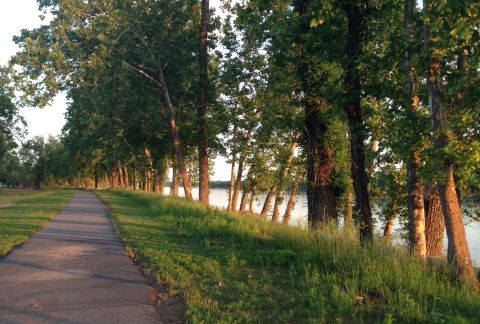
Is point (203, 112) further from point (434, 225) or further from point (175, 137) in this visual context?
point (434, 225)

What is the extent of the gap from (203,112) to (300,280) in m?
16.2

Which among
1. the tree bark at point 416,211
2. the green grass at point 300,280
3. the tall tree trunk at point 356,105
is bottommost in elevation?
the green grass at point 300,280

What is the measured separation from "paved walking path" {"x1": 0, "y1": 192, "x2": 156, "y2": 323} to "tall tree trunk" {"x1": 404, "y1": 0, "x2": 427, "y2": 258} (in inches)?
187

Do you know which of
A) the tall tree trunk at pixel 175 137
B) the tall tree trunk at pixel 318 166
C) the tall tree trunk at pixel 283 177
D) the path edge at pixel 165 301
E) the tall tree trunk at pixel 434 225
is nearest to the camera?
the path edge at pixel 165 301

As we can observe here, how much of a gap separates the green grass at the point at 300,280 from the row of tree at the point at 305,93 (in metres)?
0.97

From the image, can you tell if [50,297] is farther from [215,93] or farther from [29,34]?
[29,34]

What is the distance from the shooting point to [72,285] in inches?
278

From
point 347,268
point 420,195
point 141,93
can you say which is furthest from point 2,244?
point 141,93

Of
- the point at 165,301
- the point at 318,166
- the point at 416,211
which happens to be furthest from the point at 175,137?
the point at 165,301

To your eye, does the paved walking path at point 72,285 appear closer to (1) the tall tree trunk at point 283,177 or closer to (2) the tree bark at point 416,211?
(2) the tree bark at point 416,211

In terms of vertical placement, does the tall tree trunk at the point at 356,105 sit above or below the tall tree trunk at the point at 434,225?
above

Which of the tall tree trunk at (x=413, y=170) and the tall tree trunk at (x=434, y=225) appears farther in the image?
the tall tree trunk at (x=434, y=225)

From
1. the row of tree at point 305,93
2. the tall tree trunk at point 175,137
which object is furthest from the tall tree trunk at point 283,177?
the tall tree trunk at point 175,137

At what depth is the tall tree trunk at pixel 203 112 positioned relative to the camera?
21.6m
